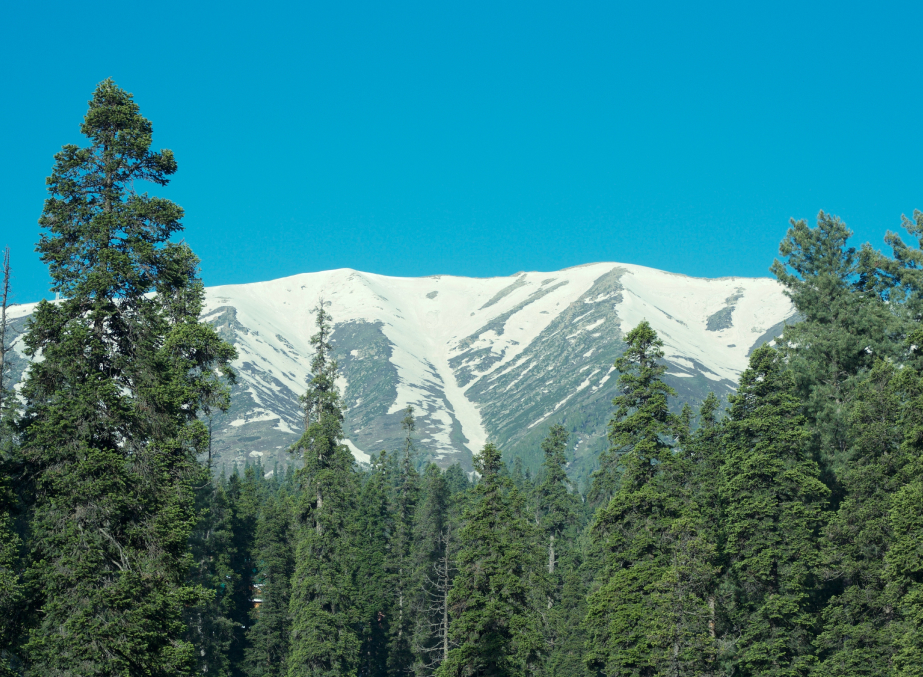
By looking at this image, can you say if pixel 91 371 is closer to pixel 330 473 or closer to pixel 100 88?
pixel 100 88

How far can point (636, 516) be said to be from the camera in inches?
1161

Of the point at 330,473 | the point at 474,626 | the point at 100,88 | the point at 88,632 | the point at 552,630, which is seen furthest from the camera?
the point at 552,630

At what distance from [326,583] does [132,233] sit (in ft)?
85.9

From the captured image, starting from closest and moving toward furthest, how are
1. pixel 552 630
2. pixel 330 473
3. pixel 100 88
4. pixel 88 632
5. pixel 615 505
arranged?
pixel 88 632 < pixel 100 88 < pixel 615 505 < pixel 330 473 < pixel 552 630

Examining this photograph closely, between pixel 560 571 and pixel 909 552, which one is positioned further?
pixel 560 571

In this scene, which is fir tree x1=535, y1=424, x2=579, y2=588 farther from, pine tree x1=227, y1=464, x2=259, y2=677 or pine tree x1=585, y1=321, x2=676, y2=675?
pine tree x1=585, y1=321, x2=676, y2=675

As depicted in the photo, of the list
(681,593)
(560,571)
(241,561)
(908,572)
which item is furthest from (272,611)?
(908,572)

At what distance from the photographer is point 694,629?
89.9ft

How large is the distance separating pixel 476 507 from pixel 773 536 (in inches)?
516

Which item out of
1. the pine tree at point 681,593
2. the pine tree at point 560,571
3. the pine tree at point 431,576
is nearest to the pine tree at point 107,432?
the pine tree at point 681,593

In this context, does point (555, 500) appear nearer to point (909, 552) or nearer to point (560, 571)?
point (560, 571)

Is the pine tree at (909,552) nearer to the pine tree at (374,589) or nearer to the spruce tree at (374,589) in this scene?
the spruce tree at (374,589)

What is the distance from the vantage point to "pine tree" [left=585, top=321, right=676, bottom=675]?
93.4 ft

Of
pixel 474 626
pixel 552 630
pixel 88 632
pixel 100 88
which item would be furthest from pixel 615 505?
pixel 552 630
